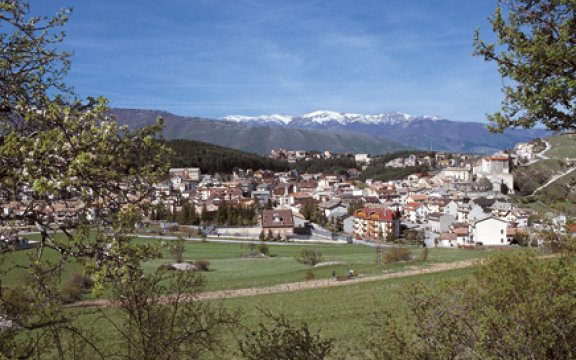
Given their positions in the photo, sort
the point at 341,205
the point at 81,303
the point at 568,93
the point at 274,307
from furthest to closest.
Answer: the point at 341,205 < the point at 81,303 < the point at 274,307 < the point at 568,93

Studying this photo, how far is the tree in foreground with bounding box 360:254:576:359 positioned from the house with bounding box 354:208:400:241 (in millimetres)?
66138

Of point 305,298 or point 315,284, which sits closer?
point 305,298

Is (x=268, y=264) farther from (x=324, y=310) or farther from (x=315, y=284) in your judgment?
(x=324, y=310)

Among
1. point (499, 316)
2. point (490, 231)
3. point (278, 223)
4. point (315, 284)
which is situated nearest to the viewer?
point (499, 316)

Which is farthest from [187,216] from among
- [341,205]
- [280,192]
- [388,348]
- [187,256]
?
[388,348]

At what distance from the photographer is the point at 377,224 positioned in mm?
77438

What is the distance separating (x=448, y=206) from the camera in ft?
309

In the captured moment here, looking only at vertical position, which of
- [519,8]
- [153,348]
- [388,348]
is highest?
[519,8]

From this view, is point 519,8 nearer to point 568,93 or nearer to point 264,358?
point 568,93

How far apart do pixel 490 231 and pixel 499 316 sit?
220 feet

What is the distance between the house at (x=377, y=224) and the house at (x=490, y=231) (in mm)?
13098

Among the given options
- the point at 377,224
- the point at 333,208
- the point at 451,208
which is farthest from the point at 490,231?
the point at 333,208

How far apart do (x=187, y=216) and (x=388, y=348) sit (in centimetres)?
7634

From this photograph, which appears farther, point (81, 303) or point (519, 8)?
point (81, 303)
